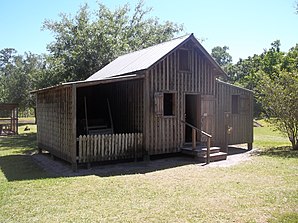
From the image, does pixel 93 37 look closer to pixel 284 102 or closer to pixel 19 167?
pixel 19 167

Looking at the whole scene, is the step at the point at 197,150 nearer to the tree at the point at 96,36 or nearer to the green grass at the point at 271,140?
the green grass at the point at 271,140

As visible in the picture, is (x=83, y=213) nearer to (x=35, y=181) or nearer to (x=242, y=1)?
(x=35, y=181)

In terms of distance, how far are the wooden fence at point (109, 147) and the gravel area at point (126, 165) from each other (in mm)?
353

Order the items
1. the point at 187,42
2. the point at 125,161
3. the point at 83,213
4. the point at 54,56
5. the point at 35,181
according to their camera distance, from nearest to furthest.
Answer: the point at 83,213 → the point at 35,181 → the point at 125,161 → the point at 187,42 → the point at 54,56

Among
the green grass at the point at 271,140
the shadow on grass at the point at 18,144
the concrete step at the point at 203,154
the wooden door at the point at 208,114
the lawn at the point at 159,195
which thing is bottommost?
the shadow on grass at the point at 18,144

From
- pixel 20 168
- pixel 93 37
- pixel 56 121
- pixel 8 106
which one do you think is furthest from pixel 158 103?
pixel 8 106

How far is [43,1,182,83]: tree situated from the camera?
20891 mm

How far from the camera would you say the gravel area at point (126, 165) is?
32.2 ft

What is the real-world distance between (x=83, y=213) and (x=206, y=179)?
417 cm

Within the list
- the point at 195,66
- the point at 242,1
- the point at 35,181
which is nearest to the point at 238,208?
the point at 35,181

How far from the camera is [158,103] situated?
38.9 ft

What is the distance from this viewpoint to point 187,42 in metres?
12.8

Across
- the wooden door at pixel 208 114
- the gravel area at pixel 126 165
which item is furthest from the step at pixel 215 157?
the wooden door at pixel 208 114

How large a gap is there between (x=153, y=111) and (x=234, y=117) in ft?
17.3
